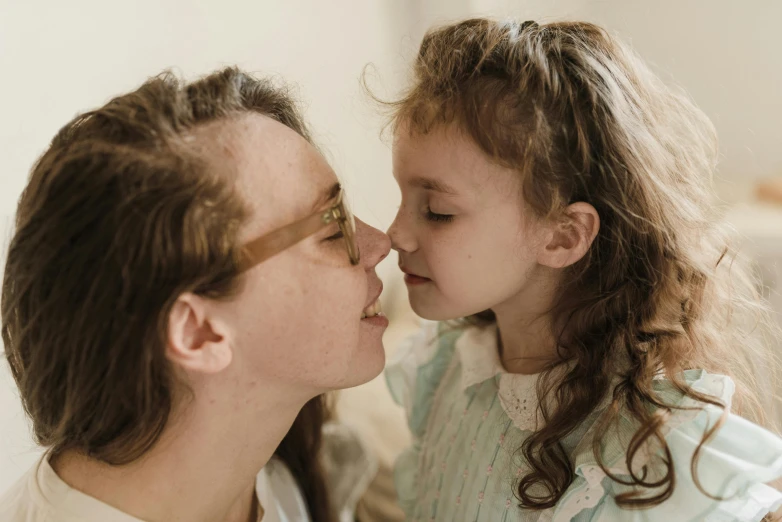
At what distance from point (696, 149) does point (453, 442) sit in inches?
24.5

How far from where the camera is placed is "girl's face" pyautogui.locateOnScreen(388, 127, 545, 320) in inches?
41.5

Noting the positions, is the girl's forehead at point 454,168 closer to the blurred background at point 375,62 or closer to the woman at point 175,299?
the woman at point 175,299

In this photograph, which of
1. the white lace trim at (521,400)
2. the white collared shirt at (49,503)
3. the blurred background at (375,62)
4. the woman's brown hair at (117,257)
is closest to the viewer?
the woman's brown hair at (117,257)

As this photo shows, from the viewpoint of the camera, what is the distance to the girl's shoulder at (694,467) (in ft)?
3.18

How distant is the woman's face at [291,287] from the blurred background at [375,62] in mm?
513

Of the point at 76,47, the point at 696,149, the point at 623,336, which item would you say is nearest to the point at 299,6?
the point at 76,47

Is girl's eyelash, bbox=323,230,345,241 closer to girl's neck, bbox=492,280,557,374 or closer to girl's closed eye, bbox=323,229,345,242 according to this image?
girl's closed eye, bbox=323,229,345,242

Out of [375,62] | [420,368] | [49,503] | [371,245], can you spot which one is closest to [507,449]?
[420,368]

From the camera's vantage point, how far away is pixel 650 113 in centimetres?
112

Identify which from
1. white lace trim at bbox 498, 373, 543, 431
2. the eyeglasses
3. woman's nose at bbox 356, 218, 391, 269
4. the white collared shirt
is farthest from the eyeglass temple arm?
white lace trim at bbox 498, 373, 543, 431

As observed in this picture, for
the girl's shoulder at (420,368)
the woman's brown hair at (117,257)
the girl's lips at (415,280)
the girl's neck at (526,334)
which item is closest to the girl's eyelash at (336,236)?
the woman's brown hair at (117,257)

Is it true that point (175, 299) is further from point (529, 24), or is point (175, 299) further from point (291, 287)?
point (529, 24)

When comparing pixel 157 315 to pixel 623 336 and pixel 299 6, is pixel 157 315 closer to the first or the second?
pixel 623 336

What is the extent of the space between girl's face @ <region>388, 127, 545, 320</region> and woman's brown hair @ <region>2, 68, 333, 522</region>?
304mm
